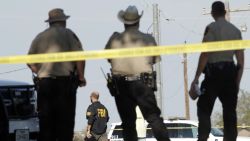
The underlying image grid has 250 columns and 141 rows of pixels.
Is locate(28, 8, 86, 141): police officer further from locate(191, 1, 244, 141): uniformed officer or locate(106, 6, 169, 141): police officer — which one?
locate(191, 1, 244, 141): uniformed officer

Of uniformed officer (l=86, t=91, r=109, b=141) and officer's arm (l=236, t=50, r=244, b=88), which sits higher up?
officer's arm (l=236, t=50, r=244, b=88)

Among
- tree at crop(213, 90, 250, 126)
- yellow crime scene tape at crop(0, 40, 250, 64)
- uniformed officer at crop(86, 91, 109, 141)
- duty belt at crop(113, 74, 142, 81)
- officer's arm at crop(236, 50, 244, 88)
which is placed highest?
yellow crime scene tape at crop(0, 40, 250, 64)

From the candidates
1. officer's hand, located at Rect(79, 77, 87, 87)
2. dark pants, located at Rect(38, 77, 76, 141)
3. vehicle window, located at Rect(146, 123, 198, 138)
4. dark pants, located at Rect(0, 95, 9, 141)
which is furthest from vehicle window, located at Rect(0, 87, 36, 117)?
vehicle window, located at Rect(146, 123, 198, 138)

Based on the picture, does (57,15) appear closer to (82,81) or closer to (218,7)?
(82,81)

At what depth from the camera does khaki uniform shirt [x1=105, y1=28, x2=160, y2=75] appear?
769 centimetres

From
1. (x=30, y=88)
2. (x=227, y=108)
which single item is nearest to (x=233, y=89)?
(x=227, y=108)

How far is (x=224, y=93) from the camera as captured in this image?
7676 mm

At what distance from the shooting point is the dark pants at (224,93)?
7664 millimetres

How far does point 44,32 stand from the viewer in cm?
772

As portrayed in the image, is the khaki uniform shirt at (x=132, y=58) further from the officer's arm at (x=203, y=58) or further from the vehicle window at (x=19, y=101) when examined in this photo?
the vehicle window at (x=19, y=101)

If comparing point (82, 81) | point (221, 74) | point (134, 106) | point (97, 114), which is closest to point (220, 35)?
point (221, 74)

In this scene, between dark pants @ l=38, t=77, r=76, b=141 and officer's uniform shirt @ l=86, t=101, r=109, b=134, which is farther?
officer's uniform shirt @ l=86, t=101, r=109, b=134

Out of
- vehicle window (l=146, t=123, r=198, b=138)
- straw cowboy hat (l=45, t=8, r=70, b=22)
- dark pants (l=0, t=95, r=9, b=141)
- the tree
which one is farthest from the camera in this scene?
the tree

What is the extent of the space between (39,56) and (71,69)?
0.43 metres
